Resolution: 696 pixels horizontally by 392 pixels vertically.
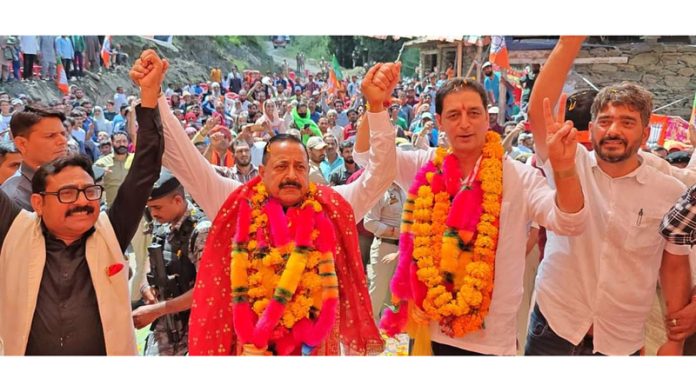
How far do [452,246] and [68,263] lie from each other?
5.04 ft

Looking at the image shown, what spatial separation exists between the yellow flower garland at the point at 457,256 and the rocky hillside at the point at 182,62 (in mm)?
3354

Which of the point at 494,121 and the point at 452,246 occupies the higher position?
the point at 494,121

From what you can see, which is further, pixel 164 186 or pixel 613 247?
pixel 164 186

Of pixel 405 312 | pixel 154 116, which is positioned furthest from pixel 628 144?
pixel 154 116

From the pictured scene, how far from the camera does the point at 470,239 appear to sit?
2.51m

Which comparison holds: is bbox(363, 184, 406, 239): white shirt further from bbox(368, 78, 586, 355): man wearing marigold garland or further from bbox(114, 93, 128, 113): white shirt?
bbox(114, 93, 128, 113): white shirt

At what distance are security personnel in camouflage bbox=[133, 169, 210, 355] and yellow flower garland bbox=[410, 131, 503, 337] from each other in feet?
3.34

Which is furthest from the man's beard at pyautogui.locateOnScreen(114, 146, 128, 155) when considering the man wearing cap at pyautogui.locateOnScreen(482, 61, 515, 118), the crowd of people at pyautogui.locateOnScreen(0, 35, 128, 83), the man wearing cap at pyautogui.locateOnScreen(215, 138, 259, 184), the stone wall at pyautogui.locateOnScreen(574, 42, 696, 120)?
the stone wall at pyautogui.locateOnScreen(574, 42, 696, 120)

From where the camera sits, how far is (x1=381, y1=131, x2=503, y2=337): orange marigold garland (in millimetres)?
2453

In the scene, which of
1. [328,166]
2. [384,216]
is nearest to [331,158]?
[328,166]

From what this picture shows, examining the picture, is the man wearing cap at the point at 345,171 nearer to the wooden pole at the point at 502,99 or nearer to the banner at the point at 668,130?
the wooden pole at the point at 502,99

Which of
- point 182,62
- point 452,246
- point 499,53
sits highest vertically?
→ point 499,53

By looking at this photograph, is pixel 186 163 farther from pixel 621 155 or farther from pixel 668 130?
pixel 668 130
